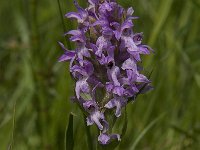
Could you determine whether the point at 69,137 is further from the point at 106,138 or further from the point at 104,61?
the point at 104,61

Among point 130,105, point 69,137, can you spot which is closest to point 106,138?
point 69,137

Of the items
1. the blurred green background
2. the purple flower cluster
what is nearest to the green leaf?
the purple flower cluster

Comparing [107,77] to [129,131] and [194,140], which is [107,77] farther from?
[129,131]

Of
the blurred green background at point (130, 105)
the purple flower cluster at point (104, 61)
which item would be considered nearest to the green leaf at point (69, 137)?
the purple flower cluster at point (104, 61)

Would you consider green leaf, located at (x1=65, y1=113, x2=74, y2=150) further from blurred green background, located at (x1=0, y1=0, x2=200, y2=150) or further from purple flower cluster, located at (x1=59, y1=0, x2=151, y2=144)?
blurred green background, located at (x1=0, y1=0, x2=200, y2=150)

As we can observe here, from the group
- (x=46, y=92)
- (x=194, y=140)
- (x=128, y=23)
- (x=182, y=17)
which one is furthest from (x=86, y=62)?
(x=182, y=17)

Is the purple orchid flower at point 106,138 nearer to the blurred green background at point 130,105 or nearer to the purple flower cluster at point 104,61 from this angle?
the purple flower cluster at point 104,61
